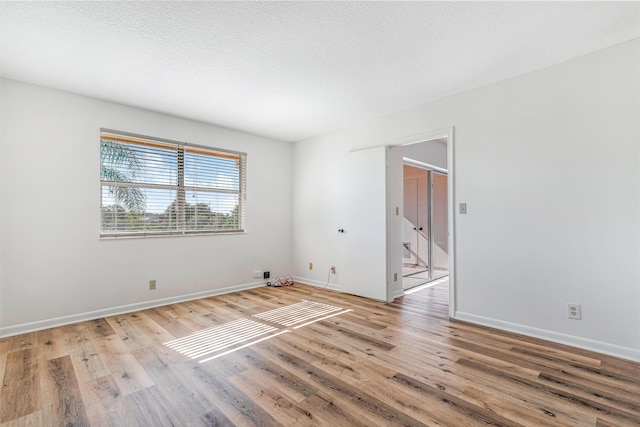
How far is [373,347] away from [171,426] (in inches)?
62.2

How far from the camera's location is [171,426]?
1.57 m

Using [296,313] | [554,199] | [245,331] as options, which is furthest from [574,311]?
[245,331]

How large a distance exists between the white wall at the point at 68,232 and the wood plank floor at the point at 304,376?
0.33m

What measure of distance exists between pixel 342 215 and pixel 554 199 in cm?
258

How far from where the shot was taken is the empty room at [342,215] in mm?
1916

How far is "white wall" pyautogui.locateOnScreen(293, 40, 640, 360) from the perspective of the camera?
2355 millimetres

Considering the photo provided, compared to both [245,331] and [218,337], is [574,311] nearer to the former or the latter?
[245,331]

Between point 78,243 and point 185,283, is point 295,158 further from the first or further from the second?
point 78,243

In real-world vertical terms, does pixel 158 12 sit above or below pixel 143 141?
above

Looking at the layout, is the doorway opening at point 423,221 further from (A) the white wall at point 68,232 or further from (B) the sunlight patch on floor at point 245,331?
(A) the white wall at point 68,232

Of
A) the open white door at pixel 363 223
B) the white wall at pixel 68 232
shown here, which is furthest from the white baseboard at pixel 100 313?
the open white door at pixel 363 223

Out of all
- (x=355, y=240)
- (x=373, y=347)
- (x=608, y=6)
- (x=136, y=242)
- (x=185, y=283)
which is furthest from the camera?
(x=355, y=240)

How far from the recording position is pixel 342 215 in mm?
4531

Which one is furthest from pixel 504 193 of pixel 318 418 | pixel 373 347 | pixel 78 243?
pixel 78 243
